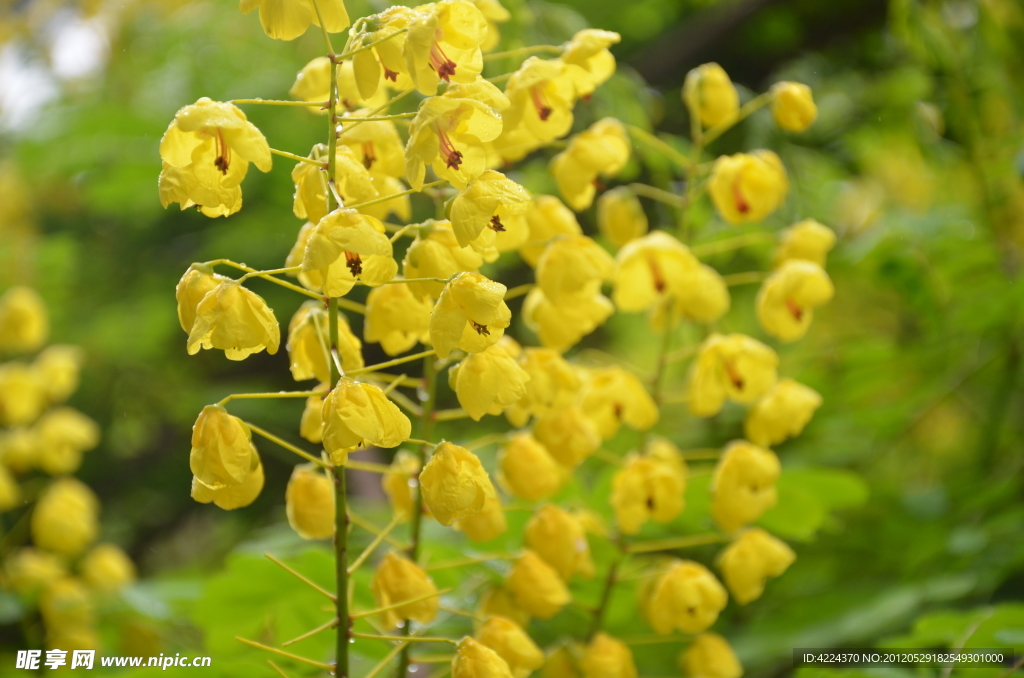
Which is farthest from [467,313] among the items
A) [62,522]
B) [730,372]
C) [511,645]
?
[62,522]

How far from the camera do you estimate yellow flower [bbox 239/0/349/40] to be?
82cm

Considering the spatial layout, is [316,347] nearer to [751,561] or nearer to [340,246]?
[340,246]

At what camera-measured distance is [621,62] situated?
2414 mm

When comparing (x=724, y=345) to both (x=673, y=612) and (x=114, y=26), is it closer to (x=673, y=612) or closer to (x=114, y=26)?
(x=673, y=612)

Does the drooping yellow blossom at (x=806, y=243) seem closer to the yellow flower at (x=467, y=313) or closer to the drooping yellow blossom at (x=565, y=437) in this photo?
the drooping yellow blossom at (x=565, y=437)

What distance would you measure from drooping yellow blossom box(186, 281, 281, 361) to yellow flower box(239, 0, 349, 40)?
0.27 metres

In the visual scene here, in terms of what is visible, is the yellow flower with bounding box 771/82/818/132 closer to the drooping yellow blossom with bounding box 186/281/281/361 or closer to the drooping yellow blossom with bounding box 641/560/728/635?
the drooping yellow blossom with bounding box 641/560/728/635

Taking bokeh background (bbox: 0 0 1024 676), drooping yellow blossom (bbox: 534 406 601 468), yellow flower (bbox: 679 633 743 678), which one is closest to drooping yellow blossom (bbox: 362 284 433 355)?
drooping yellow blossom (bbox: 534 406 601 468)

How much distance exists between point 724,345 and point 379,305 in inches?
21.2

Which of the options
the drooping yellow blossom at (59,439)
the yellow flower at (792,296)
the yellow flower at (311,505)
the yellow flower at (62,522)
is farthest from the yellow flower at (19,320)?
the yellow flower at (792,296)

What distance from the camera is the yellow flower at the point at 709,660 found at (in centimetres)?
122

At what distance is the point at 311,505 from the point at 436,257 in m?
0.34

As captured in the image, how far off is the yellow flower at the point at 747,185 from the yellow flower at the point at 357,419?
0.66 meters

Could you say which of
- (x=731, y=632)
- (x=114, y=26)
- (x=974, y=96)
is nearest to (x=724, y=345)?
(x=731, y=632)
